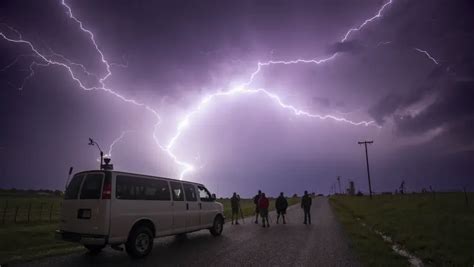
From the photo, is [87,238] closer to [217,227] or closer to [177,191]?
[177,191]

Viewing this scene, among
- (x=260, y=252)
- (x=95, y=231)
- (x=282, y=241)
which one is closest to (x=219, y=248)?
(x=260, y=252)

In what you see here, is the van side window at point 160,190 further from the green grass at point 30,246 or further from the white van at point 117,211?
the green grass at point 30,246

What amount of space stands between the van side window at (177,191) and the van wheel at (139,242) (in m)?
1.72

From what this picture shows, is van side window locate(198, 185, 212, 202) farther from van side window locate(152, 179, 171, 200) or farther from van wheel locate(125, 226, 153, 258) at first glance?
van wheel locate(125, 226, 153, 258)

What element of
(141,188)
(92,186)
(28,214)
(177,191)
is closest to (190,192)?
(177,191)

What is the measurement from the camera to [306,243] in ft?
33.6

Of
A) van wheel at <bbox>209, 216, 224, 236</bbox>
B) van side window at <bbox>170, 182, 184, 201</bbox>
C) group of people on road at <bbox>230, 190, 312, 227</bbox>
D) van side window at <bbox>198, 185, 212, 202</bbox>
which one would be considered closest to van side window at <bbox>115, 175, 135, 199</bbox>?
van side window at <bbox>170, 182, 184, 201</bbox>

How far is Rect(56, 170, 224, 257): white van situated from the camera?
752 cm

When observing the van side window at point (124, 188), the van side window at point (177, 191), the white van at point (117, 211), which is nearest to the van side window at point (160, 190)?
the white van at point (117, 211)

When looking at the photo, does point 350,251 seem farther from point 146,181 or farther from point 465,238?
point 146,181

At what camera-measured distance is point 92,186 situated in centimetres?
787

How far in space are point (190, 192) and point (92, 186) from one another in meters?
3.95

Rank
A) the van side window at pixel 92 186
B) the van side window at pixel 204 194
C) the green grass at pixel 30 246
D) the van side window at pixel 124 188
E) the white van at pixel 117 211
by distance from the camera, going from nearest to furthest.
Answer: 1. the white van at pixel 117 211
2. the van side window at pixel 92 186
3. the van side window at pixel 124 188
4. the green grass at pixel 30 246
5. the van side window at pixel 204 194

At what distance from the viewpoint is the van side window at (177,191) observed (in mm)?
10188
